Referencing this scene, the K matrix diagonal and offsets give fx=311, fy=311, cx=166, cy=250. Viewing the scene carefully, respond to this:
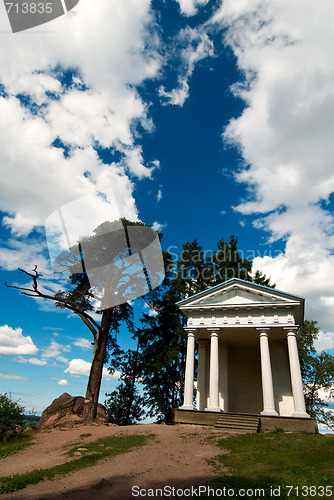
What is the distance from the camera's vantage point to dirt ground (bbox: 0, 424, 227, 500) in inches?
317

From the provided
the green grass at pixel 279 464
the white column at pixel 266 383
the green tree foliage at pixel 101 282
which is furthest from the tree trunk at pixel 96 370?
the green grass at pixel 279 464

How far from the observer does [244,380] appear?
75.2ft

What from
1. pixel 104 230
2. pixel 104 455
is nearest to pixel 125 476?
pixel 104 455

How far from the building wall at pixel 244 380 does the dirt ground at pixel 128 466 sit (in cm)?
695

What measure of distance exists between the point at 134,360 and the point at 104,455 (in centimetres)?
1735

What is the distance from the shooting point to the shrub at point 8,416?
1696 centimetres

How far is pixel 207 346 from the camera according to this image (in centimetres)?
2298

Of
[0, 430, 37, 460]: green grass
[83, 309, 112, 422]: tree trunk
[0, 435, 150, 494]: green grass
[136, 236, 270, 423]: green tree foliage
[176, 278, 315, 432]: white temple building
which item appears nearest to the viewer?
[0, 435, 150, 494]: green grass

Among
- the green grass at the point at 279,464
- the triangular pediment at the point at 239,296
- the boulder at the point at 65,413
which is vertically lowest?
the green grass at the point at 279,464

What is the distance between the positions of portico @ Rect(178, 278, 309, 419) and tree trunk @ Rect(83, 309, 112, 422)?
685 centimetres

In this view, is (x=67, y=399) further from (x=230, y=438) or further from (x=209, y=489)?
(x=209, y=489)

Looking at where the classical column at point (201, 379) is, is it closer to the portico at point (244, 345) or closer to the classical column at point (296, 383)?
the portico at point (244, 345)

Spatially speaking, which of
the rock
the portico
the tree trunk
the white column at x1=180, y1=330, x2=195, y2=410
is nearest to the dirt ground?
the white column at x1=180, y1=330, x2=195, y2=410

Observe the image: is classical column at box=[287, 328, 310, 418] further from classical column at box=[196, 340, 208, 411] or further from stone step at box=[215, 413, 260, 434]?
classical column at box=[196, 340, 208, 411]
